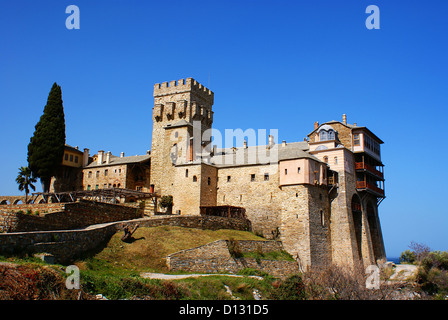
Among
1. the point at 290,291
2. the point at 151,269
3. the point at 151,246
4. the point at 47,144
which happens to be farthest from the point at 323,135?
the point at 47,144

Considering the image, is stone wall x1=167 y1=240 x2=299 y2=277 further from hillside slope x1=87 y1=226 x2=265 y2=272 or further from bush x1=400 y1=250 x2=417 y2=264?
bush x1=400 y1=250 x2=417 y2=264

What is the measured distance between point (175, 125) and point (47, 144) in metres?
16.1

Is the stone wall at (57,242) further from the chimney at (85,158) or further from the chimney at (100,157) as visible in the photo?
the chimney at (85,158)

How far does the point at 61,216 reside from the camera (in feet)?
99.8

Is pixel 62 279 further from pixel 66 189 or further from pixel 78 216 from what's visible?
pixel 66 189

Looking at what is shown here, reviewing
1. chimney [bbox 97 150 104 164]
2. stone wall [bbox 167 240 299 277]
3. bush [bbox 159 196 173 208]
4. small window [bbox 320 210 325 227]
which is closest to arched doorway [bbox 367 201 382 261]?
small window [bbox 320 210 325 227]

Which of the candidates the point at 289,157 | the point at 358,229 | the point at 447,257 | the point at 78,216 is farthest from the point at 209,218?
the point at 447,257

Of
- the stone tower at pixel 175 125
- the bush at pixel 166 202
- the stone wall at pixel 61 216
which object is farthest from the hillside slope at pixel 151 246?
the stone tower at pixel 175 125

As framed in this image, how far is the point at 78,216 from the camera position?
105 feet

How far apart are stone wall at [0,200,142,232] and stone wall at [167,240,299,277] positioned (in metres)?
8.19

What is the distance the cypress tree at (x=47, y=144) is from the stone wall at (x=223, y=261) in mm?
28101

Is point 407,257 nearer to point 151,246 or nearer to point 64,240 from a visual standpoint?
point 151,246

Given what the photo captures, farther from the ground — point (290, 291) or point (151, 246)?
point (151, 246)

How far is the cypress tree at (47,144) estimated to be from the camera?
168 ft
